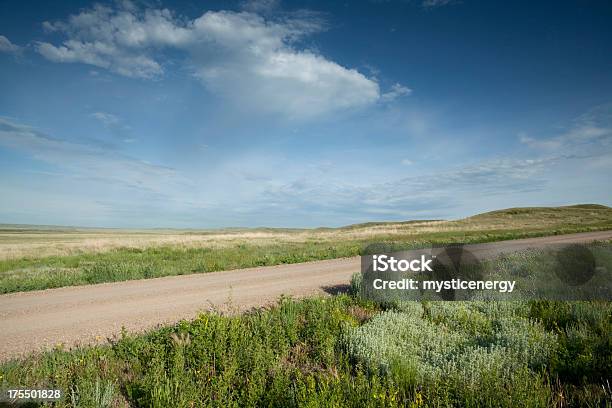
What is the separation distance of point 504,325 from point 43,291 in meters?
14.8

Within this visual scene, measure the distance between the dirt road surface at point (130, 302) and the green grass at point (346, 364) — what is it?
1.52 metres

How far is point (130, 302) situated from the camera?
417 inches

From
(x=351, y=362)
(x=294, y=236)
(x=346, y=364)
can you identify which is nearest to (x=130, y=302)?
(x=351, y=362)

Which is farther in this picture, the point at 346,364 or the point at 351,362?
the point at 351,362

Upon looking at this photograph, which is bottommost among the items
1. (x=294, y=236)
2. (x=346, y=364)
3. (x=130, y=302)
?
(x=130, y=302)

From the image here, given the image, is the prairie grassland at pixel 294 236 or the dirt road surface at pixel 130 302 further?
the prairie grassland at pixel 294 236

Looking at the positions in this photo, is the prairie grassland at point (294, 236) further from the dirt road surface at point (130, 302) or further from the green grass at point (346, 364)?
the green grass at point (346, 364)

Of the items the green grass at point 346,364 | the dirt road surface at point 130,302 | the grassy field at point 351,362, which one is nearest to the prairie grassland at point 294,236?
the dirt road surface at point 130,302

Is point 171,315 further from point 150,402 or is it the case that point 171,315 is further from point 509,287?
point 509,287

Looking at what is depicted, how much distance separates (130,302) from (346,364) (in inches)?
317

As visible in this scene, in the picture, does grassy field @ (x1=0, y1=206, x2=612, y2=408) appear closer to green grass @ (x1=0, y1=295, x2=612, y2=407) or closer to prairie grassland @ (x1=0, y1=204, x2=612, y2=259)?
green grass @ (x1=0, y1=295, x2=612, y2=407)

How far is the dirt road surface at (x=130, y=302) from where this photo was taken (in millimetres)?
7738

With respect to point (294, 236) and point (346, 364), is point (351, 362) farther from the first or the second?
point (294, 236)

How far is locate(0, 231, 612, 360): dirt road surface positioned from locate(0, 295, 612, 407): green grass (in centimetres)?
152
